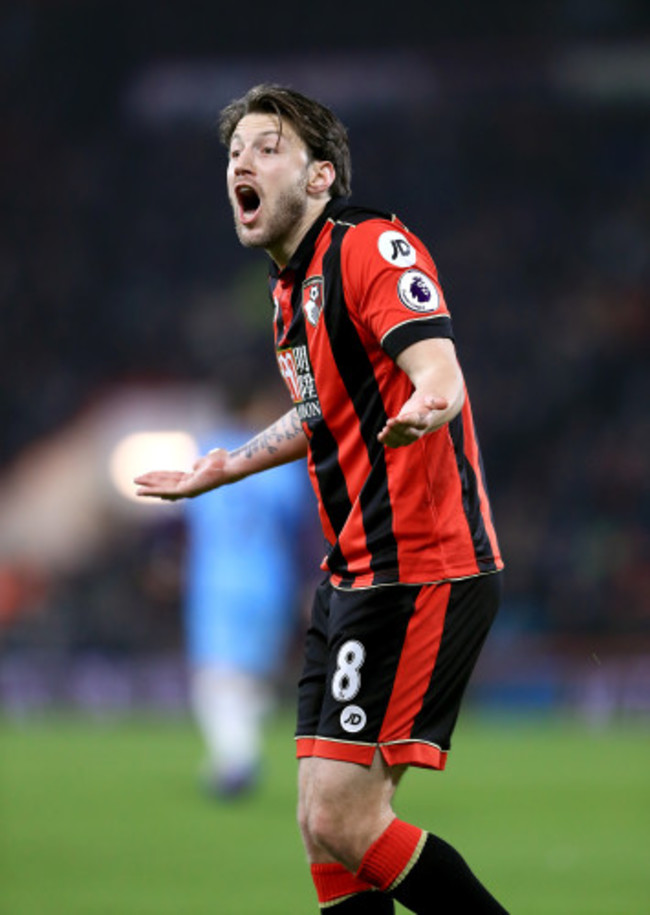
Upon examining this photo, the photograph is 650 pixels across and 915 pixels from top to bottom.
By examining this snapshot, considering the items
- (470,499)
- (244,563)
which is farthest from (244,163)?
(244,563)

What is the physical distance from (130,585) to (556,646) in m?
5.08

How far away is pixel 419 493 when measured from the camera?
3932 mm

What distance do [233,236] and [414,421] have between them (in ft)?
66.4

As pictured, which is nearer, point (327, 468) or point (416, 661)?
point (416, 661)

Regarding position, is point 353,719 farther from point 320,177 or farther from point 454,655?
point 320,177

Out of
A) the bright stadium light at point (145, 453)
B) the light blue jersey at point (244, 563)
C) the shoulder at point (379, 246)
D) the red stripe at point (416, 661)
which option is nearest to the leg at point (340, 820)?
the red stripe at point (416, 661)

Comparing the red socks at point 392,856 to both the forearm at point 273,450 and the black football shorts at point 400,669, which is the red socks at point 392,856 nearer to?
the black football shorts at point 400,669

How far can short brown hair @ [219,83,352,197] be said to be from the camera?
422 centimetres

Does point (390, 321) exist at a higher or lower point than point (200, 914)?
higher

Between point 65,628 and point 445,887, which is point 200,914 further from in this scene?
point 65,628

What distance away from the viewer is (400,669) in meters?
3.92

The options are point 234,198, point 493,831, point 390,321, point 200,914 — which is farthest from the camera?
point 493,831

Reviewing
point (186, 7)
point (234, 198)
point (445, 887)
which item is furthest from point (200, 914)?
point (186, 7)

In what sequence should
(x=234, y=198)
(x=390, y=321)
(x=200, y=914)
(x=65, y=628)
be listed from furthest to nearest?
(x=65, y=628), (x=200, y=914), (x=234, y=198), (x=390, y=321)
